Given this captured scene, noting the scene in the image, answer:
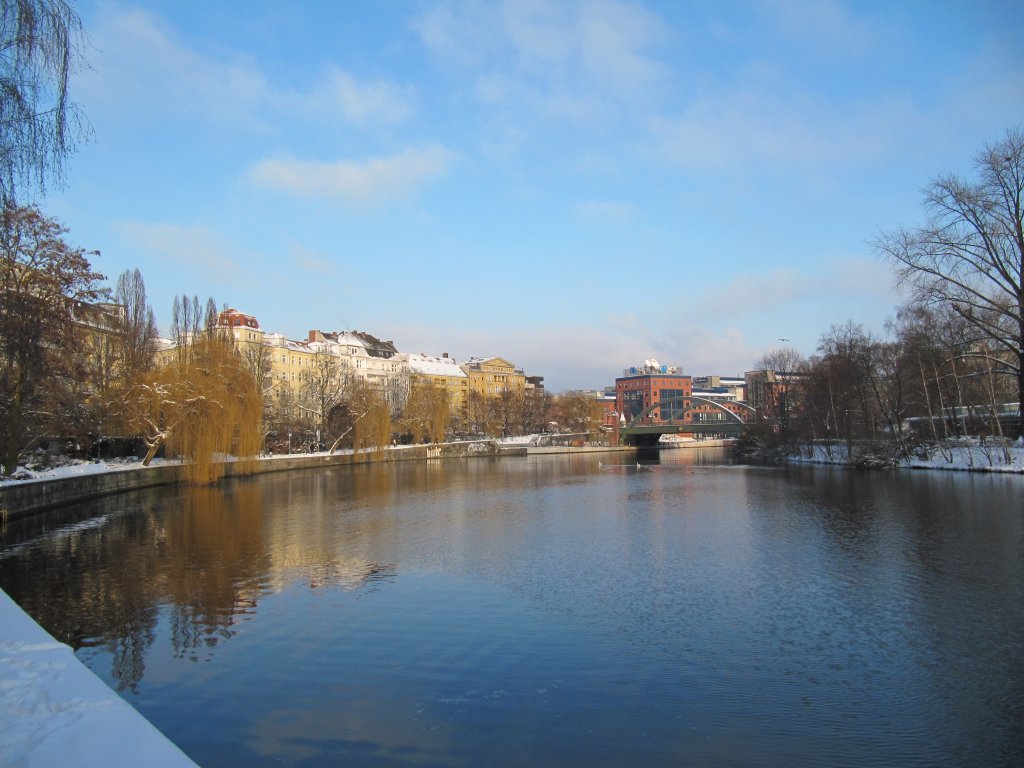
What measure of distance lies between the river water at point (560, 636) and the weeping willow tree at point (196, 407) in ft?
54.8

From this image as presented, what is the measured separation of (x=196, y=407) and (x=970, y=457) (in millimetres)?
46221

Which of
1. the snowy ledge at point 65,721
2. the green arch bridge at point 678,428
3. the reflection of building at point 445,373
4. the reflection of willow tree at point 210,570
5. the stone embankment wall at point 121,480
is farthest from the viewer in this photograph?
the reflection of building at point 445,373

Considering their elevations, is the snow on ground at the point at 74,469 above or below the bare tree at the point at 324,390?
below

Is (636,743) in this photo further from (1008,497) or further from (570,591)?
(1008,497)

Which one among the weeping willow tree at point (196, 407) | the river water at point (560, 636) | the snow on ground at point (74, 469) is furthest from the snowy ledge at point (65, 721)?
the weeping willow tree at point (196, 407)

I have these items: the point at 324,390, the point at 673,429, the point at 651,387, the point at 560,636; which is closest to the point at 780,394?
the point at 673,429

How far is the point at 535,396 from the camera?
131m

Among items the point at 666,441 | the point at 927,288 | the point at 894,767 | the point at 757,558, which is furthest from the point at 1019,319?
the point at 666,441

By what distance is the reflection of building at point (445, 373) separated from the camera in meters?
133

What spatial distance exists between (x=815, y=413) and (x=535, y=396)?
232ft

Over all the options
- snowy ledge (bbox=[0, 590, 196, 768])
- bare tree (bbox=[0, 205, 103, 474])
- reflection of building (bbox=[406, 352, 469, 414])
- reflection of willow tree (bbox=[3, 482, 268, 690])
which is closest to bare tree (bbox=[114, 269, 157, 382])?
bare tree (bbox=[0, 205, 103, 474])

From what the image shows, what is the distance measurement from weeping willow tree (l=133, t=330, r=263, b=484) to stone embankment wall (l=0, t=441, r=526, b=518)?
162cm

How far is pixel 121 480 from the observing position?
1534 inches

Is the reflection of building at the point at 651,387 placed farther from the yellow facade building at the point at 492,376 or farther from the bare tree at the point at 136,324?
the bare tree at the point at 136,324
